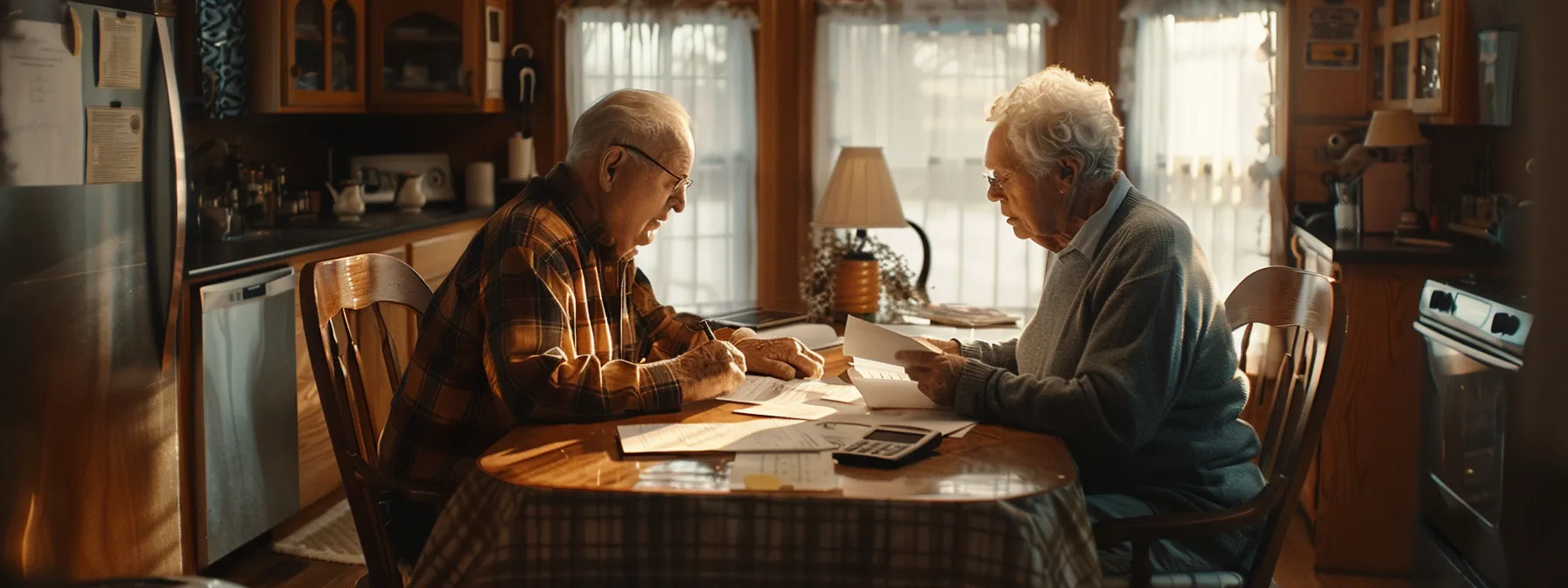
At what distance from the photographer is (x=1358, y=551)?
3.52 meters

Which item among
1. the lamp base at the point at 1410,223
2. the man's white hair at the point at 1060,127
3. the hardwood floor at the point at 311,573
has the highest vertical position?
the man's white hair at the point at 1060,127

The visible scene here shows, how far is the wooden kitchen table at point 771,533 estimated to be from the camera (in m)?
1.48

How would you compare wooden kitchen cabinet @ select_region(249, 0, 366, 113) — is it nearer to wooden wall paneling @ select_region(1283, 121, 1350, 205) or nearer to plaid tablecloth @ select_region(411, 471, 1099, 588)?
plaid tablecloth @ select_region(411, 471, 1099, 588)

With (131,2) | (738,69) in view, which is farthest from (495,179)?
(131,2)

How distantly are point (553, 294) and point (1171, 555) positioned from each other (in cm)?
94

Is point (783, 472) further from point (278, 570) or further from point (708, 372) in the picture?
point (278, 570)

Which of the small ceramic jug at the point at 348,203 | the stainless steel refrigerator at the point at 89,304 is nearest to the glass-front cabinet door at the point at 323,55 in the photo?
the small ceramic jug at the point at 348,203

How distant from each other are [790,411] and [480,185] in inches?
132

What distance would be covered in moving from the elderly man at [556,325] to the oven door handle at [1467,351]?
1.48 metres

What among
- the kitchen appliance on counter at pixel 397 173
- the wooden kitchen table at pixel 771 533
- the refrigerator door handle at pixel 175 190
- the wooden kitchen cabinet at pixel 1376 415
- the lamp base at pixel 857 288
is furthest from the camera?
the kitchen appliance on counter at pixel 397 173

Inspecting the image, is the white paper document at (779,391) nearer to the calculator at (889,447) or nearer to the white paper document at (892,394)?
the white paper document at (892,394)

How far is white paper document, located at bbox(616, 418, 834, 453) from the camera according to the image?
1715 millimetres

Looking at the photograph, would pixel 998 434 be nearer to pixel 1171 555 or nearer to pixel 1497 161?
pixel 1171 555

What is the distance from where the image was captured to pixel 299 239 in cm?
378
